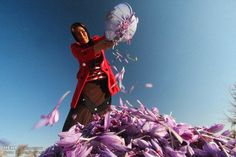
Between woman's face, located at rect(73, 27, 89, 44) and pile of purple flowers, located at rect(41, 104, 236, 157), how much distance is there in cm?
355

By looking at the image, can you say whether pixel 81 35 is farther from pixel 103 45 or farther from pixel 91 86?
pixel 103 45

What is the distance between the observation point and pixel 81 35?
4.69 m

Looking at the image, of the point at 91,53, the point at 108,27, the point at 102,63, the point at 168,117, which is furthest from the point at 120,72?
the point at 168,117

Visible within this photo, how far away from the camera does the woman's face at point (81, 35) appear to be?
467cm

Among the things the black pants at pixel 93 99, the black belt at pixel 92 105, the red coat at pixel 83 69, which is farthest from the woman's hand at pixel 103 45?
the black belt at pixel 92 105

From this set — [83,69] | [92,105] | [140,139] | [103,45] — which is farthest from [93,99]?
[140,139]

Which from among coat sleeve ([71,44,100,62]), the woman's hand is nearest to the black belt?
coat sleeve ([71,44,100,62])

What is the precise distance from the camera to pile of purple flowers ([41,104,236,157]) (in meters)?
0.98

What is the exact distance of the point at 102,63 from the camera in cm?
445

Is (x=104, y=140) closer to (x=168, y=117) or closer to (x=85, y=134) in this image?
(x=85, y=134)

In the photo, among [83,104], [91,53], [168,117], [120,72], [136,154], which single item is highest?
[91,53]

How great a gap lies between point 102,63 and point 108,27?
1.86 metres

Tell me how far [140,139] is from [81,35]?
12.4ft

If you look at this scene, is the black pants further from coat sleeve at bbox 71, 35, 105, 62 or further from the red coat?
coat sleeve at bbox 71, 35, 105, 62
